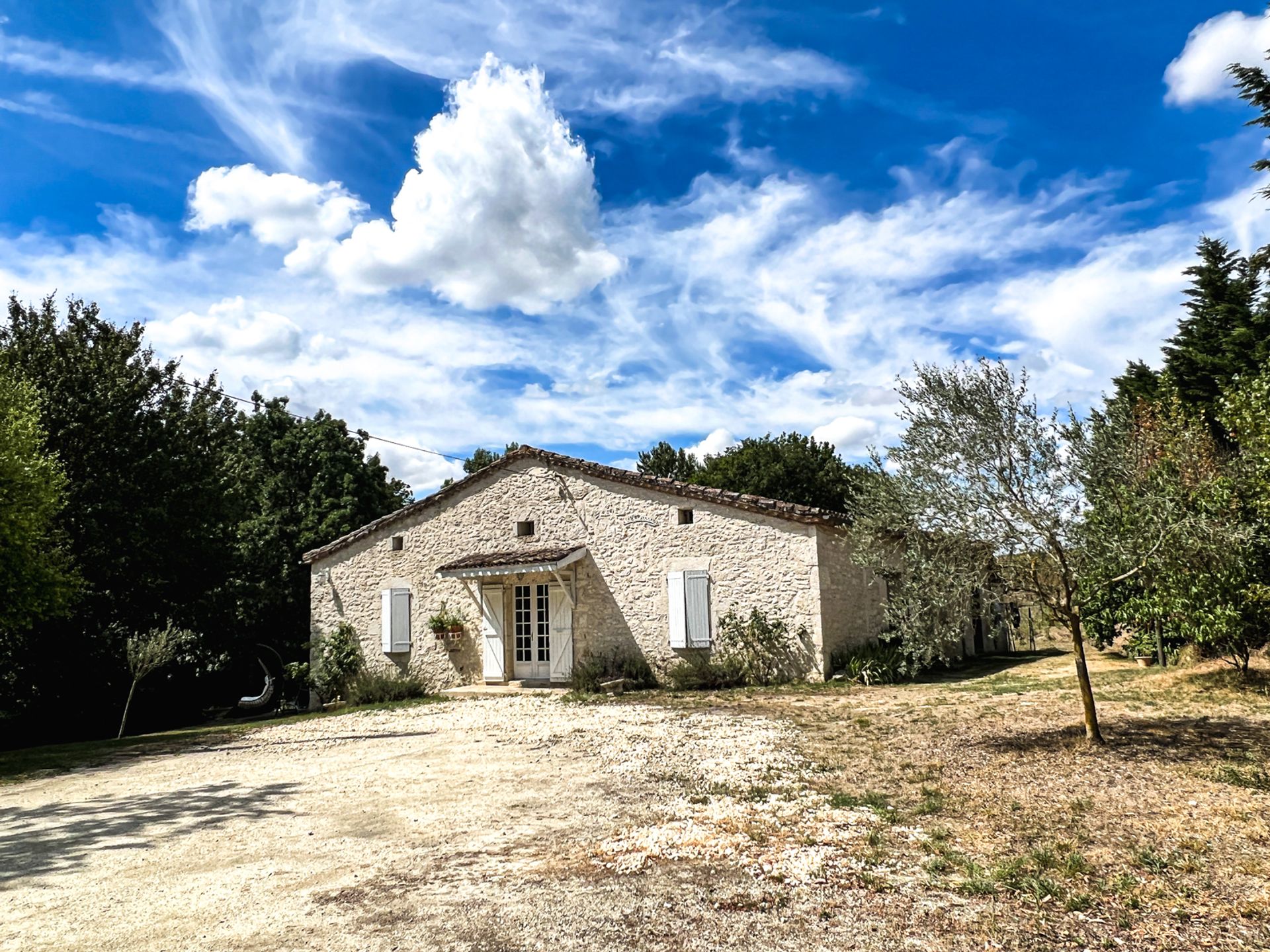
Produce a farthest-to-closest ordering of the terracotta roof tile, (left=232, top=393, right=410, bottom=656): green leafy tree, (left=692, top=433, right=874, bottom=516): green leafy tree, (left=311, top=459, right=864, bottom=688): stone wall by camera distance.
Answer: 1. (left=692, top=433, right=874, bottom=516): green leafy tree
2. (left=232, top=393, right=410, bottom=656): green leafy tree
3. the terracotta roof tile
4. (left=311, top=459, right=864, bottom=688): stone wall

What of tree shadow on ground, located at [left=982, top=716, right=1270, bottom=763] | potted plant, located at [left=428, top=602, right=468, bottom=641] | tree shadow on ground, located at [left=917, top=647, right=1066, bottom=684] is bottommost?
tree shadow on ground, located at [left=982, top=716, right=1270, bottom=763]

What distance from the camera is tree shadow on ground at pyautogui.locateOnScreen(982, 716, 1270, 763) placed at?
285 inches

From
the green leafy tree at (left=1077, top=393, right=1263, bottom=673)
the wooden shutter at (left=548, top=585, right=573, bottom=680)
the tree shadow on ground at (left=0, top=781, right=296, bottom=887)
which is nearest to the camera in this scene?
the tree shadow on ground at (left=0, top=781, right=296, bottom=887)

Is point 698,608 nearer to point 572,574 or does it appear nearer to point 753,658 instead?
point 753,658

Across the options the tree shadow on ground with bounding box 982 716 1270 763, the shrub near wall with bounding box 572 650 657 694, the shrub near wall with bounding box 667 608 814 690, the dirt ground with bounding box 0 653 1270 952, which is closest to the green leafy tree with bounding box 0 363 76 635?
the dirt ground with bounding box 0 653 1270 952

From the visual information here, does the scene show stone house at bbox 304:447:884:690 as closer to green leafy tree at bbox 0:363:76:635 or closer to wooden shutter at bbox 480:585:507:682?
wooden shutter at bbox 480:585:507:682

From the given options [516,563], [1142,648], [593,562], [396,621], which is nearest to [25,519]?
[396,621]

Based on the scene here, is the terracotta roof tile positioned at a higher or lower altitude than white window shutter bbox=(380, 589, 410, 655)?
higher

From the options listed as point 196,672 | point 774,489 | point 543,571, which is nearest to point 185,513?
point 196,672

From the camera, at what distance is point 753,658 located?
1450cm

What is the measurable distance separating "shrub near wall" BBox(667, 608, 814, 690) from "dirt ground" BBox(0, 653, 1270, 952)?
13.9 ft

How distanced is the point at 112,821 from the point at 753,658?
1000 cm

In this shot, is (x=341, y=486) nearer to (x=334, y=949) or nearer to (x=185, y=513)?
(x=185, y=513)

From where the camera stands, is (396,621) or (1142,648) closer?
(1142,648)
